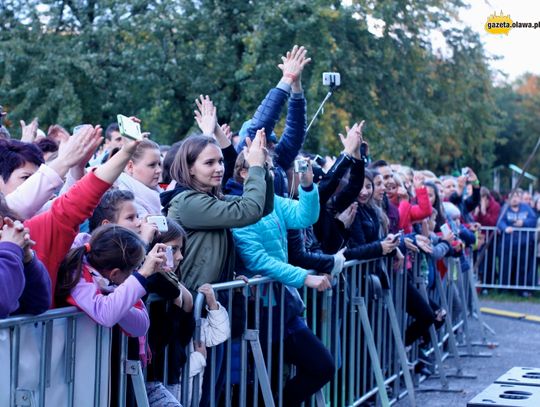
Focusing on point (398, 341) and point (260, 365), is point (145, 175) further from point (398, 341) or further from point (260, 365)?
point (398, 341)

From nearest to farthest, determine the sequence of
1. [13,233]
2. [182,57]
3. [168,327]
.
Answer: [13,233] < [168,327] < [182,57]

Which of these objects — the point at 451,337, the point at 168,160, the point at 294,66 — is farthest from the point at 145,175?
the point at 451,337

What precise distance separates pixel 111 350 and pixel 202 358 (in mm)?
790

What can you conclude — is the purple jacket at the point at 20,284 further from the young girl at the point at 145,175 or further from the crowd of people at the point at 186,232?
the young girl at the point at 145,175

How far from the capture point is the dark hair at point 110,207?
4.79 m

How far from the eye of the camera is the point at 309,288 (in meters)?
6.88

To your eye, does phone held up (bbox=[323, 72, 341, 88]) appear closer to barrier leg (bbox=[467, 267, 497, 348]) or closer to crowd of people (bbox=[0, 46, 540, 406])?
crowd of people (bbox=[0, 46, 540, 406])

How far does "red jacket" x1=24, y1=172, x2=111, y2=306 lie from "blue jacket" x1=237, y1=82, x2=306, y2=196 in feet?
9.76

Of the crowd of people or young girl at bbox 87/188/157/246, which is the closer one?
the crowd of people

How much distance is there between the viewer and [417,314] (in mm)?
9141

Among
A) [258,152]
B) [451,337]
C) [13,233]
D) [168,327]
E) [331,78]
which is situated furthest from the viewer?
[451,337]

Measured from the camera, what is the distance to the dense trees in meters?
19.7

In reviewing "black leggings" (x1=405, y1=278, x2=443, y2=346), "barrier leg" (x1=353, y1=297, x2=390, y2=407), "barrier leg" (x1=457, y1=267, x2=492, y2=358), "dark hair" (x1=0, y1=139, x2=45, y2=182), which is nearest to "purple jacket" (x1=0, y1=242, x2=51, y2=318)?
"dark hair" (x1=0, y1=139, x2=45, y2=182)

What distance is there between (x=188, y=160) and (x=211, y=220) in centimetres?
41
